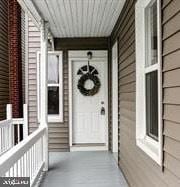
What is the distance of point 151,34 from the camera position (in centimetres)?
363

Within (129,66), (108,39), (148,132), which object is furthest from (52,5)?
(108,39)

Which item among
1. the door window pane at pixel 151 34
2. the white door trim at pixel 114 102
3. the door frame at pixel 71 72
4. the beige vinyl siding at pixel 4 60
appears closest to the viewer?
the door window pane at pixel 151 34

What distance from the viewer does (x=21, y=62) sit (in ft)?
27.7

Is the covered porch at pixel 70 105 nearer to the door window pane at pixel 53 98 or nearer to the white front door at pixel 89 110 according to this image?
the white front door at pixel 89 110

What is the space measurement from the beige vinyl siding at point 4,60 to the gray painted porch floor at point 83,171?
1719 mm

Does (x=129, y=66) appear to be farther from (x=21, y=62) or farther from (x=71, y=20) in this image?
(x=21, y=62)

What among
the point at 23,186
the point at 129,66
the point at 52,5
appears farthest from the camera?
the point at 52,5

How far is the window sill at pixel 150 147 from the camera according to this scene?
9.50 feet

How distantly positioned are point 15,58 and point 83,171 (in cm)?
374

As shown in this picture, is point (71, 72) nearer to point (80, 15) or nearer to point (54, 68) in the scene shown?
point (54, 68)

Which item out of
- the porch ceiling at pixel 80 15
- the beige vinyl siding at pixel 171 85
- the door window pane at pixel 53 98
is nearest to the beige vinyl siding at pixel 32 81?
the door window pane at pixel 53 98

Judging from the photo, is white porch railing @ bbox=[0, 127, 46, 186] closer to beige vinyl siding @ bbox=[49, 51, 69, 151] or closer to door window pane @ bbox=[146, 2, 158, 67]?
door window pane @ bbox=[146, 2, 158, 67]

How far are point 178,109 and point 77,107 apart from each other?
5.89 metres

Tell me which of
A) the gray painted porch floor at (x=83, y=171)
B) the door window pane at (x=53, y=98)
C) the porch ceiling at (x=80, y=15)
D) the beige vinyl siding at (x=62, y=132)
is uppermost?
the porch ceiling at (x=80, y=15)
